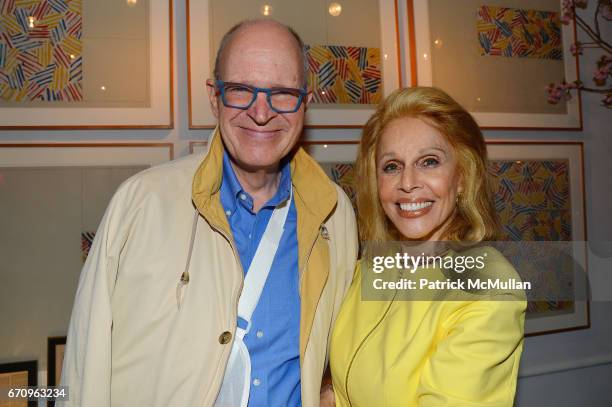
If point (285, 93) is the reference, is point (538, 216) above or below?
below

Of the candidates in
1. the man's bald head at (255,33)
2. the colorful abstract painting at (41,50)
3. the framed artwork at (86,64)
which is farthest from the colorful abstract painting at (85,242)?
the man's bald head at (255,33)

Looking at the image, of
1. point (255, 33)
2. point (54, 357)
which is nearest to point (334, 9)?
point (255, 33)

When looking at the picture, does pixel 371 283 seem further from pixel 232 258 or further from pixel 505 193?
pixel 505 193

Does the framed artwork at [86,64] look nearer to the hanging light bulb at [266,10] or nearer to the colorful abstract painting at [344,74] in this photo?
the hanging light bulb at [266,10]

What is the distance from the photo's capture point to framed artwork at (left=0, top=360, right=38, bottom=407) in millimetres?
1740

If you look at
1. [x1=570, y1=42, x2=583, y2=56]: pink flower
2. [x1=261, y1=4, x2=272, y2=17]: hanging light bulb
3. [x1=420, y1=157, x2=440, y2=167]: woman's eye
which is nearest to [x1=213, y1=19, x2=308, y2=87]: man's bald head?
[x1=420, y1=157, x2=440, y2=167]: woman's eye

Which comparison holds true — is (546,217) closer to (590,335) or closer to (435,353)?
(590,335)

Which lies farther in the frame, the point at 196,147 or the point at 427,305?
the point at 196,147

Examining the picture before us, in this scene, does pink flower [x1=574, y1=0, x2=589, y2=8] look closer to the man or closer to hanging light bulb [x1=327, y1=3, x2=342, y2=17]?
hanging light bulb [x1=327, y1=3, x2=342, y2=17]

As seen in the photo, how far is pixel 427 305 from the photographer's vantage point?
1224mm

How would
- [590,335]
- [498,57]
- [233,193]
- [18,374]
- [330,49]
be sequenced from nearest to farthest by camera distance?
[233,193] → [18,374] → [330,49] → [498,57] → [590,335]

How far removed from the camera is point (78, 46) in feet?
5.96

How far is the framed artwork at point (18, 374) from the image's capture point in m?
1.74

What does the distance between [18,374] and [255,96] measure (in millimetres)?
1418
